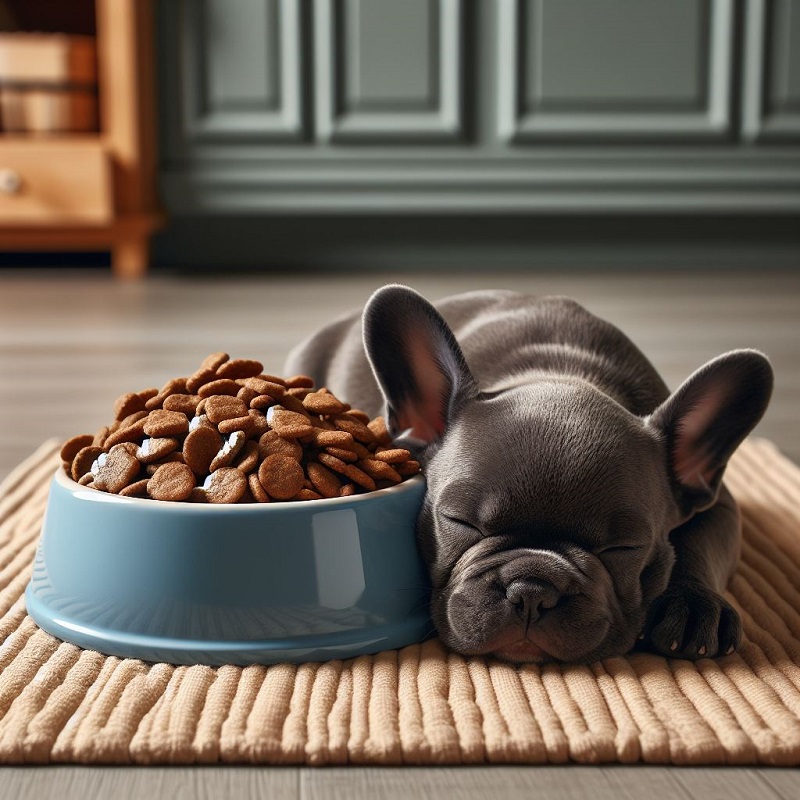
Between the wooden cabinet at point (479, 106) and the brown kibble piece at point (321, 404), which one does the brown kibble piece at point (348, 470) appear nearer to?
the brown kibble piece at point (321, 404)

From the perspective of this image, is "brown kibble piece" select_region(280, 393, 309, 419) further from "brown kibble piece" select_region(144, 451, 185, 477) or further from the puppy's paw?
the puppy's paw

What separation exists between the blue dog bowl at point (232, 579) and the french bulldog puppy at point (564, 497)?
60 mm

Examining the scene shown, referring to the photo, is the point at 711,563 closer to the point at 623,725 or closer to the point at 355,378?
the point at 623,725

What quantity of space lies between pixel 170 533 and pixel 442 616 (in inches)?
8.9

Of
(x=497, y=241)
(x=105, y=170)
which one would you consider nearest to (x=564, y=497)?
(x=105, y=170)

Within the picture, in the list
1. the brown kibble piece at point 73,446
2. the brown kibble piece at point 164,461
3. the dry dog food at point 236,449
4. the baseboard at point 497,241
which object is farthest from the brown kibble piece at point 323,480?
the baseboard at point 497,241

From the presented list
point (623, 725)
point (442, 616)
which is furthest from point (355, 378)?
point (623, 725)

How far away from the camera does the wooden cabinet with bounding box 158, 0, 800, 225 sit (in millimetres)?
3398

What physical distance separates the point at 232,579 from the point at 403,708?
0.17 metres

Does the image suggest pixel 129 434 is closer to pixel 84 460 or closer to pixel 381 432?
pixel 84 460

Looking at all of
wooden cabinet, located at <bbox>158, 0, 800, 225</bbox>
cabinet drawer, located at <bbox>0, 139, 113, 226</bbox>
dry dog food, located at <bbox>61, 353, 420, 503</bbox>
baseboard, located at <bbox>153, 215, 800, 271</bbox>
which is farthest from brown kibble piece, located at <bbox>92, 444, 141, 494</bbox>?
baseboard, located at <bbox>153, 215, 800, 271</bbox>

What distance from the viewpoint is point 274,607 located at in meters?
0.91

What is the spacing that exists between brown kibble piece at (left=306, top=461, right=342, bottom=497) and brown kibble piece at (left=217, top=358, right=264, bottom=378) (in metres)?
0.15

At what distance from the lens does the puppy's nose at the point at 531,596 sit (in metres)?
0.89
